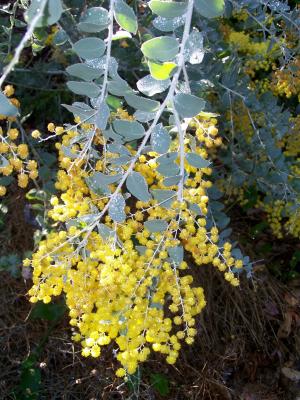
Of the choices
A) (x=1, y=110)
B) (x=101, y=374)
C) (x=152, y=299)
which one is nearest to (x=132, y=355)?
(x=152, y=299)

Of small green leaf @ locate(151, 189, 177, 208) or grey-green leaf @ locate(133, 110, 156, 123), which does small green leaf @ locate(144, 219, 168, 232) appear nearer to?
small green leaf @ locate(151, 189, 177, 208)

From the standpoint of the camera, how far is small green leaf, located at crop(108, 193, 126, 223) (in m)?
1.47

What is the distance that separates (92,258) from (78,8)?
52.4 inches

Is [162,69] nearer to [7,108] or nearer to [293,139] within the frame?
[7,108]

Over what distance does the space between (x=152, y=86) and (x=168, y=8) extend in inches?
8.2

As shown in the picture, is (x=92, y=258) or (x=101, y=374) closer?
(x=92, y=258)

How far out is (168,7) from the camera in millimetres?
1379

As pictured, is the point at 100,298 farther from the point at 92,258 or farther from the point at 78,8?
the point at 78,8

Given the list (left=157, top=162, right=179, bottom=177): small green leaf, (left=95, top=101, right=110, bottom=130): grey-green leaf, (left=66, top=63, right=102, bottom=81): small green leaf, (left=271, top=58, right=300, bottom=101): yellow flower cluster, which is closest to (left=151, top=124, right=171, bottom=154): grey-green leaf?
(left=157, top=162, right=179, bottom=177): small green leaf

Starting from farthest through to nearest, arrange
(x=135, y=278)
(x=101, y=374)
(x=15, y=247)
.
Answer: (x=15, y=247), (x=101, y=374), (x=135, y=278)

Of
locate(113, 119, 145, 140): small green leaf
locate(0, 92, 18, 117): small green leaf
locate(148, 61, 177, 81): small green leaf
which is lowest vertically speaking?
locate(113, 119, 145, 140): small green leaf

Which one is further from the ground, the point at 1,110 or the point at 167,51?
the point at 167,51

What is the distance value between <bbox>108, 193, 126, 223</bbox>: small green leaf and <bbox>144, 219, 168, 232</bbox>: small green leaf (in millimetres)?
75

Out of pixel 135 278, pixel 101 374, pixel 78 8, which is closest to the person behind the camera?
pixel 135 278
